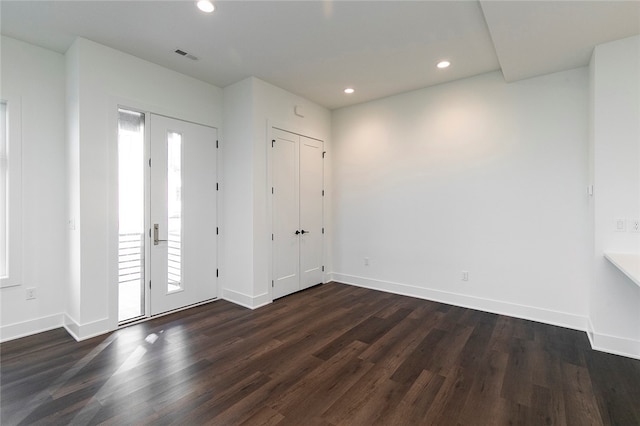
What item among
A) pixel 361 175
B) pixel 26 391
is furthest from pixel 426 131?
pixel 26 391

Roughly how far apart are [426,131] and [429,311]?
2.54 m

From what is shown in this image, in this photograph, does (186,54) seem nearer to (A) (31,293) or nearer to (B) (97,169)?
(B) (97,169)

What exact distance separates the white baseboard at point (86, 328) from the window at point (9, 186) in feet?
2.26

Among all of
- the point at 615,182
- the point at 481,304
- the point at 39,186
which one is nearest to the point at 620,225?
the point at 615,182

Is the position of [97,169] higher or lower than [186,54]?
lower

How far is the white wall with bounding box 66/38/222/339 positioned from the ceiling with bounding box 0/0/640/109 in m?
0.23

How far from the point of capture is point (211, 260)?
14.1ft

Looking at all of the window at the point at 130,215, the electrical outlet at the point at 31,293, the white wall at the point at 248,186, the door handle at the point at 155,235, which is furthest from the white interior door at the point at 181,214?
the electrical outlet at the point at 31,293

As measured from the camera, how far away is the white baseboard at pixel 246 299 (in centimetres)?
404

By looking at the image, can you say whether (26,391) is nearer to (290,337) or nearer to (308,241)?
(290,337)

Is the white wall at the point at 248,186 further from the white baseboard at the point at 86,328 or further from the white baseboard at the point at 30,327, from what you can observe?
the white baseboard at the point at 30,327

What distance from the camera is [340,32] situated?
9.70ft

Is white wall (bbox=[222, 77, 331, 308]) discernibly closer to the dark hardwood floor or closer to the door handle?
the dark hardwood floor

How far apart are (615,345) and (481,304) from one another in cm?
131
